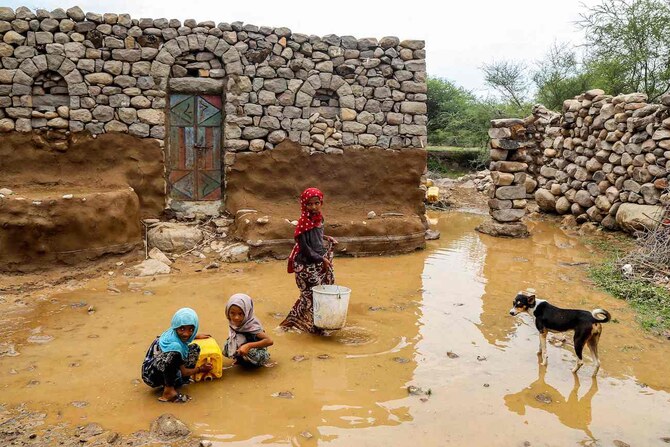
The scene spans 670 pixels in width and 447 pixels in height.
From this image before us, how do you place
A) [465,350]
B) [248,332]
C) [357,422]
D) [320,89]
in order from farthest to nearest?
[320,89] < [465,350] < [248,332] < [357,422]

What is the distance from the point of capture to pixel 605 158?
11781 mm

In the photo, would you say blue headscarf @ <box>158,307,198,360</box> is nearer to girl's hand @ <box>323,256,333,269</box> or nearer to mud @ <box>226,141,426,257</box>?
girl's hand @ <box>323,256,333,269</box>

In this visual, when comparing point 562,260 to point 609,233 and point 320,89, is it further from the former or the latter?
point 320,89

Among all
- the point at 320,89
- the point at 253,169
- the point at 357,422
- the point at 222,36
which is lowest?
the point at 357,422

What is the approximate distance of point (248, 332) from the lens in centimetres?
477

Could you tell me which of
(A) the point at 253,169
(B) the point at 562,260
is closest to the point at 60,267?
(A) the point at 253,169

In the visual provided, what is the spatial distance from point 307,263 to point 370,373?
1.47m

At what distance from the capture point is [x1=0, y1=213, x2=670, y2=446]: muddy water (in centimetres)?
392

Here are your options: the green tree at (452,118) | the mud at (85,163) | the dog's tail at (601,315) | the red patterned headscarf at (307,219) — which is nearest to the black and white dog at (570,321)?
the dog's tail at (601,315)

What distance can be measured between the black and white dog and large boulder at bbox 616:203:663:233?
5.37 meters

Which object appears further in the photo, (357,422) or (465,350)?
(465,350)

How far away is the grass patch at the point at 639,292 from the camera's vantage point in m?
6.28

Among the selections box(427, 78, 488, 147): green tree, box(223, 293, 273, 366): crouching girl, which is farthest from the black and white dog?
box(427, 78, 488, 147): green tree

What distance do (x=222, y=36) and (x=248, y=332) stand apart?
614 centimetres
